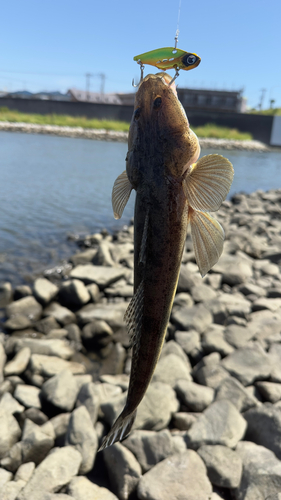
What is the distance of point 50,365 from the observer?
4.45 meters

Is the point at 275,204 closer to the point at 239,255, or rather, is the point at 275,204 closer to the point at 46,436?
the point at 239,255

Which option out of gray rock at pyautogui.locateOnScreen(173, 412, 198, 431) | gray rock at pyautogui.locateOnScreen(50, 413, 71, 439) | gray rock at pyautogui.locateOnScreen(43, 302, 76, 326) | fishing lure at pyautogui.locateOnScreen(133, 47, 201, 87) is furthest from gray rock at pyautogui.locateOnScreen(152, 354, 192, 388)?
fishing lure at pyautogui.locateOnScreen(133, 47, 201, 87)

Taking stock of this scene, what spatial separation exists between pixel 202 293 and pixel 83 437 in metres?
3.31

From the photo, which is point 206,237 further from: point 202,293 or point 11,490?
point 202,293

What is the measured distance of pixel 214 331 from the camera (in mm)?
4875

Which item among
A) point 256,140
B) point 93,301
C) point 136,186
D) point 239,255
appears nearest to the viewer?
point 136,186

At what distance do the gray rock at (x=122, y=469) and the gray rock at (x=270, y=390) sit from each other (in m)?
1.63

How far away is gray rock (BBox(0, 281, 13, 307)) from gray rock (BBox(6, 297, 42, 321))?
11.5 inches

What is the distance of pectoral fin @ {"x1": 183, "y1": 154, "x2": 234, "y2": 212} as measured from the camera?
1.54 m

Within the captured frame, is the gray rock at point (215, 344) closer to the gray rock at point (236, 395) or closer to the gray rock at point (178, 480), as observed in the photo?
the gray rock at point (236, 395)

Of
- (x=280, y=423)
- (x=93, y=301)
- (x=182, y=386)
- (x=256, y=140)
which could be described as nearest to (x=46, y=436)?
(x=182, y=386)

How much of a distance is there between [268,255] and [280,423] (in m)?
5.53

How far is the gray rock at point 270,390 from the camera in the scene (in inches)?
150

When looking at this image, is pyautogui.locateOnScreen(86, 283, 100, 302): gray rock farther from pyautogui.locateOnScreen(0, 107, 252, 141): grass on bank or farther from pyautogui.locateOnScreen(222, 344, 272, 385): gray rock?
pyautogui.locateOnScreen(0, 107, 252, 141): grass on bank
